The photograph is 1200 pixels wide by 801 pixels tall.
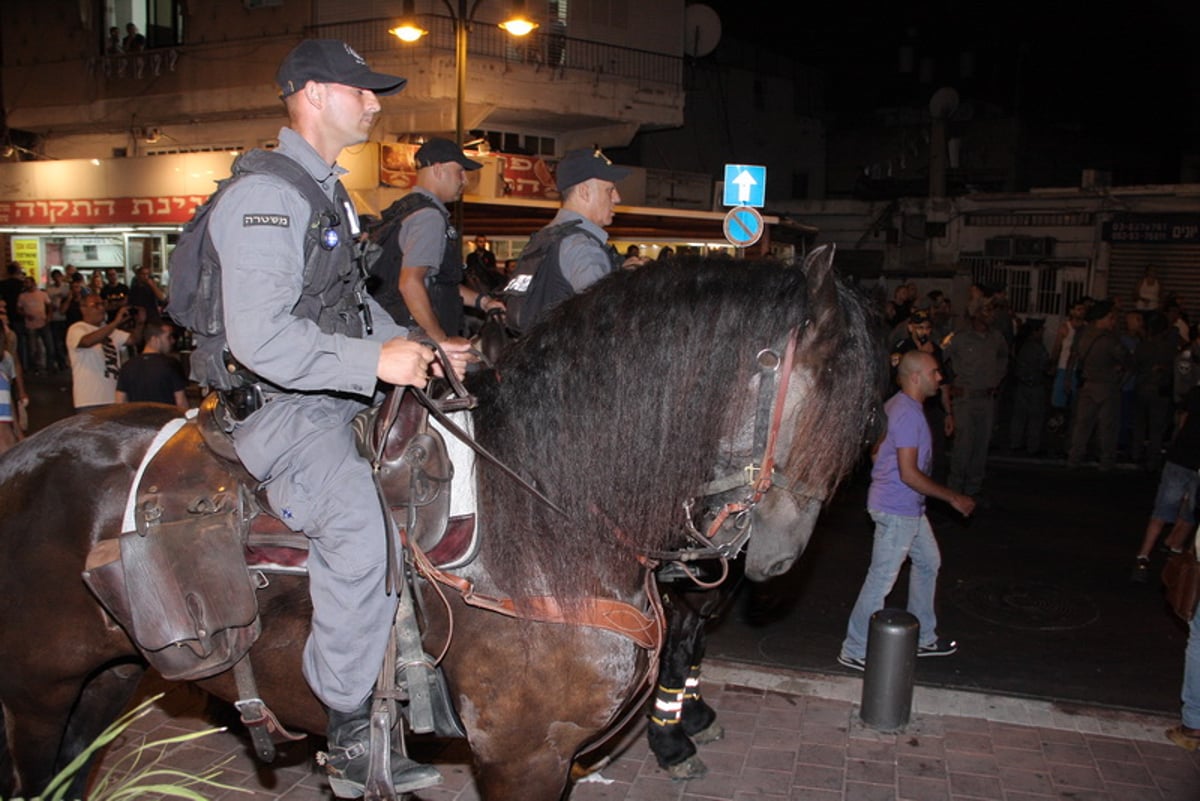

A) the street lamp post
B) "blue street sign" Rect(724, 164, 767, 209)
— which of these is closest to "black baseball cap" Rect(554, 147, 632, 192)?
"blue street sign" Rect(724, 164, 767, 209)

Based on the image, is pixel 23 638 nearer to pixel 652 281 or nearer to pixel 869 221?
pixel 652 281

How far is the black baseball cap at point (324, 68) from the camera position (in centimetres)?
292

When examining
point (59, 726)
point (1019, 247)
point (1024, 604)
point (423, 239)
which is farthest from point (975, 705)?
point (1019, 247)

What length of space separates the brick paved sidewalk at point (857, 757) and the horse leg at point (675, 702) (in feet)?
0.33

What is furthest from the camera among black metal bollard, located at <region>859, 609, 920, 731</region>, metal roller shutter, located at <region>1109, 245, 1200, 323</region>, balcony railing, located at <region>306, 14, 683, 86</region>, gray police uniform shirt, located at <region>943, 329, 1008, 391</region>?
metal roller shutter, located at <region>1109, 245, 1200, 323</region>

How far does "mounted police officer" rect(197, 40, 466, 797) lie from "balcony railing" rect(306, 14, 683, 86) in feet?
67.4

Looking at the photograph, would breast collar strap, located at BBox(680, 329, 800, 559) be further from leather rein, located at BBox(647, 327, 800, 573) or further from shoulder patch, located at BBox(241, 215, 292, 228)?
shoulder patch, located at BBox(241, 215, 292, 228)

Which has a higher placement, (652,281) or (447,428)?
(652,281)

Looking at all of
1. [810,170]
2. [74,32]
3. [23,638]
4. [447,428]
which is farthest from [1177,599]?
[810,170]

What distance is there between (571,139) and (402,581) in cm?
2577

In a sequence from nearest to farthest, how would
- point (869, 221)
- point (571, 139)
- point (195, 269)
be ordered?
point (195, 269) < point (571, 139) < point (869, 221)

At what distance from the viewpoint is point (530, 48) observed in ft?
85.6

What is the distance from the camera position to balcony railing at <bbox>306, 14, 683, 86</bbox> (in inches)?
919

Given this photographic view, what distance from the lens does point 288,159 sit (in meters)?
2.88
